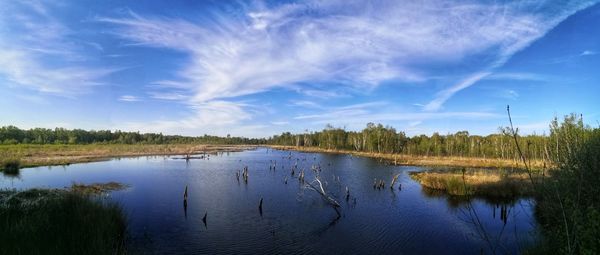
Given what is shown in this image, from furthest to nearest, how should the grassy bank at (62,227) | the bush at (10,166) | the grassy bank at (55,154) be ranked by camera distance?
the grassy bank at (55,154) < the bush at (10,166) < the grassy bank at (62,227)

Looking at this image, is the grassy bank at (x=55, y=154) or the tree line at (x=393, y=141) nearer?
the grassy bank at (x=55, y=154)

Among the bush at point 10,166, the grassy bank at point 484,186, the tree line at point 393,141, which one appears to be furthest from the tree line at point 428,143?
the bush at point 10,166

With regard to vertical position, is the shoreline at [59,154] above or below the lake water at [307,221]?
above

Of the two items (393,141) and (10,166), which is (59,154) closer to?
(10,166)

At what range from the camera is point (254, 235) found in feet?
72.1

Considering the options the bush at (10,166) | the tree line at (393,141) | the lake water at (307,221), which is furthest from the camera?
the tree line at (393,141)

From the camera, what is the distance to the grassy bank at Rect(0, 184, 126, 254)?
439 inches

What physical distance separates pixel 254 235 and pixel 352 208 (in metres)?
11.5

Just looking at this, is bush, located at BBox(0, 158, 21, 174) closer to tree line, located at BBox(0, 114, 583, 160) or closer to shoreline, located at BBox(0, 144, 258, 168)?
shoreline, located at BBox(0, 144, 258, 168)

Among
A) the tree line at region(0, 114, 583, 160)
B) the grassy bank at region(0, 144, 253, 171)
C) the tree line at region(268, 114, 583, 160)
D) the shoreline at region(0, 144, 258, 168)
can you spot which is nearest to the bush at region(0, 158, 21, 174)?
the grassy bank at region(0, 144, 253, 171)

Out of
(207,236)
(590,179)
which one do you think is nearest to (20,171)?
(207,236)

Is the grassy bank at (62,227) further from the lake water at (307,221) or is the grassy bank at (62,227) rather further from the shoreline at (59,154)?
the shoreline at (59,154)

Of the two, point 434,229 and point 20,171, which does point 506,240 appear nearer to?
point 434,229

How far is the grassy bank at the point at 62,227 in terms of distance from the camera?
11.1 metres
